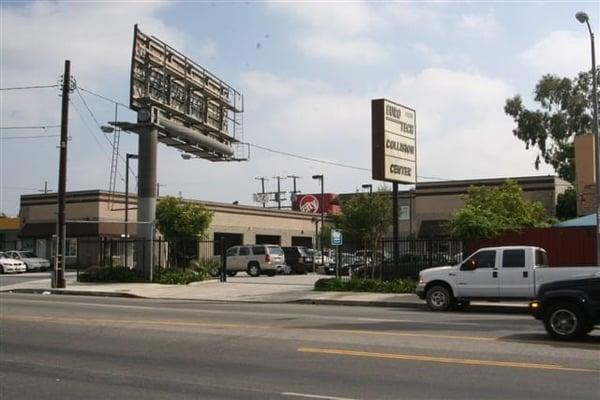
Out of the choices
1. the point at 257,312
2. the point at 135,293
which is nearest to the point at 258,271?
the point at 135,293

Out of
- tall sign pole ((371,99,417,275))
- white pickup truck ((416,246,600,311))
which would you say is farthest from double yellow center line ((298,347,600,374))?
tall sign pole ((371,99,417,275))

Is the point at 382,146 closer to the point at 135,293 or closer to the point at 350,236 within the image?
the point at 350,236

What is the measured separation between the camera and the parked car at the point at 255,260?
4084cm

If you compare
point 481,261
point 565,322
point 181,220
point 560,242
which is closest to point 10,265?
point 181,220

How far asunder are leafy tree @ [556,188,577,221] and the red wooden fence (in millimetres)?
27076

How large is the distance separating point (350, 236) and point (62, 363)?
24.4 m

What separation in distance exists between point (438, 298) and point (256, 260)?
22103 mm

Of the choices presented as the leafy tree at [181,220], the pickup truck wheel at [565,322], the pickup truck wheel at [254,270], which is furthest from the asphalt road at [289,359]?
the leafy tree at [181,220]

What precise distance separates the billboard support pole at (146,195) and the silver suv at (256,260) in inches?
366

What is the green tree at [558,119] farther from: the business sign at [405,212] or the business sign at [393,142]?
the business sign at [393,142]

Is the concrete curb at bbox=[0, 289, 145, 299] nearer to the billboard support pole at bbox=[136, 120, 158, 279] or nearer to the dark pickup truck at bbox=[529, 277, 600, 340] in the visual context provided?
the billboard support pole at bbox=[136, 120, 158, 279]

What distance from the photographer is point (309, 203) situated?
83.6 meters

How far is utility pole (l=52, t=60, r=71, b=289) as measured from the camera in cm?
3025

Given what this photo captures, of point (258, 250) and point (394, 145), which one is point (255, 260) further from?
point (394, 145)
